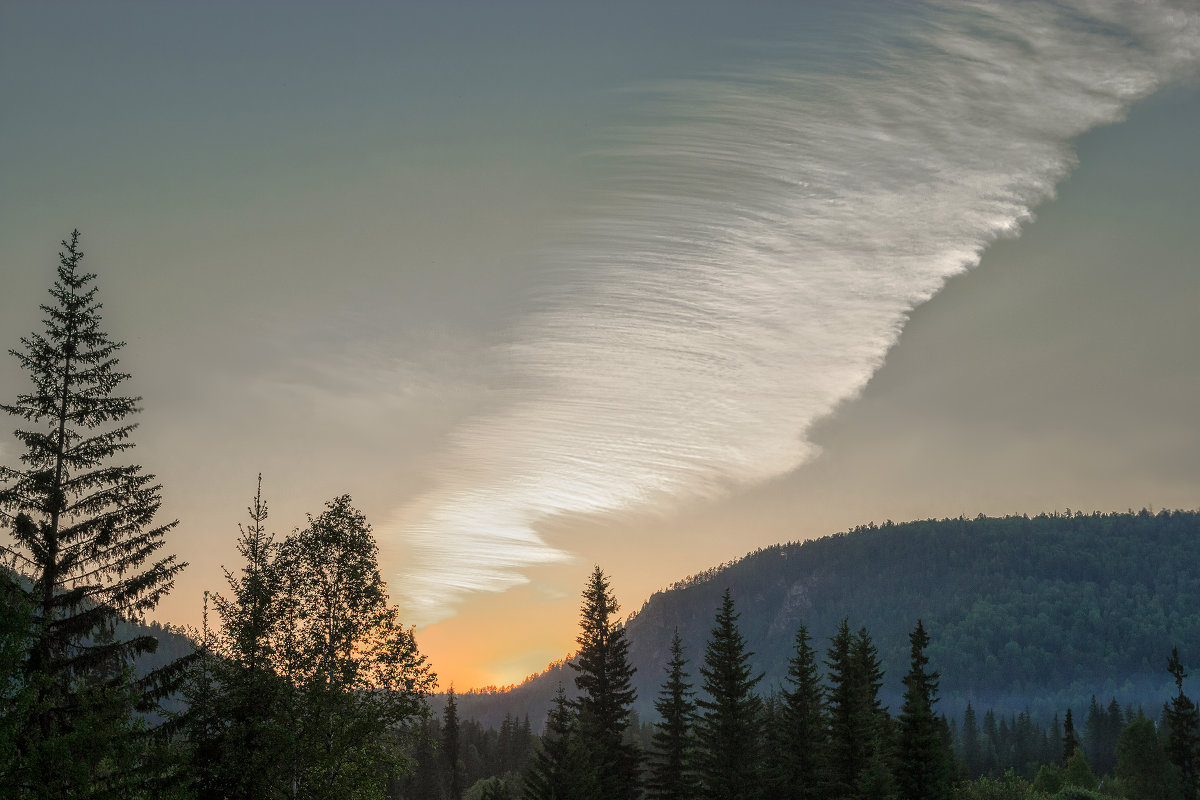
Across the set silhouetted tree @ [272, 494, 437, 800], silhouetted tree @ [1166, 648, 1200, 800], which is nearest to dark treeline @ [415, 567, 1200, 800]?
silhouetted tree @ [272, 494, 437, 800]

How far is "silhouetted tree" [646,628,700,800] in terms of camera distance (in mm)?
69688

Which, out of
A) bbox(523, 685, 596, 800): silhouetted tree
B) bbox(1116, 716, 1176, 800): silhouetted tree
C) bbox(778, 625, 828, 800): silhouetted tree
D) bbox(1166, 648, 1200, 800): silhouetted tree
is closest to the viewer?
bbox(523, 685, 596, 800): silhouetted tree

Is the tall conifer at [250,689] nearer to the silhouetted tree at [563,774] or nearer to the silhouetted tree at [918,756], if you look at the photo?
the silhouetted tree at [563,774]

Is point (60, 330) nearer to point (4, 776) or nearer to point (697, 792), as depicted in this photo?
point (4, 776)

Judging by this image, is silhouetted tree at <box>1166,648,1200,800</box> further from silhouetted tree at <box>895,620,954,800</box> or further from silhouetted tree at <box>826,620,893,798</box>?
silhouetted tree at <box>895,620,954,800</box>

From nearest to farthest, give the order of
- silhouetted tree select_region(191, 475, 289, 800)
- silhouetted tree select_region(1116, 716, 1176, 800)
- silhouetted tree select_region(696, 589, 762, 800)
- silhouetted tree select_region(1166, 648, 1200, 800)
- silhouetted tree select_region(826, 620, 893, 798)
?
silhouetted tree select_region(191, 475, 289, 800) < silhouetted tree select_region(826, 620, 893, 798) < silhouetted tree select_region(696, 589, 762, 800) < silhouetted tree select_region(1166, 648, 1200, 800) < silhouetted tree select_region(1116, 716, 1176, 800)

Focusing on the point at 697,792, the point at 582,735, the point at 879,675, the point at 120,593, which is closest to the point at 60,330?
the point at 120,593

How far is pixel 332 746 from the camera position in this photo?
37094 millimetres

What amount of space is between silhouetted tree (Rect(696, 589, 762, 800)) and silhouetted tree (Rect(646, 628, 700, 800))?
1.05 meters

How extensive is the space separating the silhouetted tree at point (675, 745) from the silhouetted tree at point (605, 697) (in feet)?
6.91

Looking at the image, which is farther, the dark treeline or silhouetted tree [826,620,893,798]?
silhouetted tree [826,620,893,798]

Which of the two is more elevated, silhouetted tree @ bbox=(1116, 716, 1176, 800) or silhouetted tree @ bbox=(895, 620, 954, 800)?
silhouetted tree @ bbox=(895, 620, 954, 800)

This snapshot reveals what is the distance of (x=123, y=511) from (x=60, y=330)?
6.15 m

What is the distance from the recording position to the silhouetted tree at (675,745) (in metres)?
69.7
